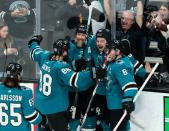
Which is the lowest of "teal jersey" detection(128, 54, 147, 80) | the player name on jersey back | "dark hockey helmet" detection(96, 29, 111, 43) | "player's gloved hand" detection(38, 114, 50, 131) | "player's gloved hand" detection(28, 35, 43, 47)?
"player's gloved hand" detection(38, 114, 50, 131)

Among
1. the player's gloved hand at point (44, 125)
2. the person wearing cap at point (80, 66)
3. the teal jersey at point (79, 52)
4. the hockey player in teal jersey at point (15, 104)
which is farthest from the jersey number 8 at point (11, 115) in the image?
the teal jersey at point (79, 52)

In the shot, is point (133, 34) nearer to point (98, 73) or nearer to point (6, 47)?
point (98, 73)

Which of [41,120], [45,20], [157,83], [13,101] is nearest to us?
[13,101]

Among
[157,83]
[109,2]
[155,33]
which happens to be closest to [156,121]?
[157,83]

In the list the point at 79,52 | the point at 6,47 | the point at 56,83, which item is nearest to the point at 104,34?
the point at 79,52

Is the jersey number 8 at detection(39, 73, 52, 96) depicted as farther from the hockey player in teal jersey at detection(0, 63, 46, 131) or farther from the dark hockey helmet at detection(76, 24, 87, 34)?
the dark hockey helmet at detection(76, 24, 87, 34)

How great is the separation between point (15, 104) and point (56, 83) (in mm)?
559

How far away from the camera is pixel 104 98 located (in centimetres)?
576

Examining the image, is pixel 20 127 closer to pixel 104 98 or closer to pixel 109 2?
pixel 104 98

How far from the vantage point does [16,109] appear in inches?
194

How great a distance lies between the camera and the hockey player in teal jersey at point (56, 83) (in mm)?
5246

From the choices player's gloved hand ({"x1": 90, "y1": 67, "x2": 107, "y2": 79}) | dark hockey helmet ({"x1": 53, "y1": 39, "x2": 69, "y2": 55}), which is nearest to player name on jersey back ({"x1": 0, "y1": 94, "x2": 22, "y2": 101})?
dark hockey helmet ({"x1": 53, "y1": 39, "x2": 69, "y2": 55})

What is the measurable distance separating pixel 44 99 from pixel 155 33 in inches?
50.7

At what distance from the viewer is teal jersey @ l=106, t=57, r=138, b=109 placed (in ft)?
17.1
